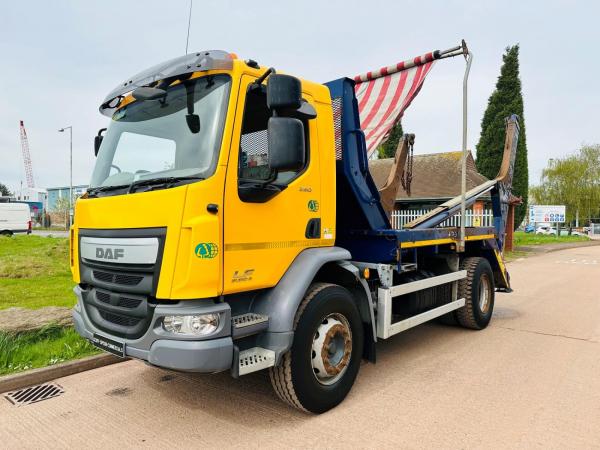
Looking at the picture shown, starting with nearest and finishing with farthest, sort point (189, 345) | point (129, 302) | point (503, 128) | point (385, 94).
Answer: point (189, 345) < point (129, 302) < point (385, 94) < point (503, 128)

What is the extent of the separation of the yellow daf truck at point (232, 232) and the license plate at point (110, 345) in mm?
16

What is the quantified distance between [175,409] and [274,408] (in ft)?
2.65

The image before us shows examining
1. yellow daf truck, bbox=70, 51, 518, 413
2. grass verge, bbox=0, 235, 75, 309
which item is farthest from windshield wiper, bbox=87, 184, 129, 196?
grass verge, bbox=0, 235, 75, 309

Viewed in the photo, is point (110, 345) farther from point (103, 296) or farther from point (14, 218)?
point (14, 218)

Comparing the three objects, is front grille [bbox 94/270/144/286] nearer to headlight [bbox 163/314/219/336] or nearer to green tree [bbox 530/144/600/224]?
headlight [bbox 163/314/219/336]

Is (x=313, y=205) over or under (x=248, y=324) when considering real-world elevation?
over

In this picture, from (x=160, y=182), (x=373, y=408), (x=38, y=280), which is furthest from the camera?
(x=38, y=280)

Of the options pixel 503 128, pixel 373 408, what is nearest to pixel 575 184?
pixel 503 128

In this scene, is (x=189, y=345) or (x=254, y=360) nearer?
(x=189, y=345)

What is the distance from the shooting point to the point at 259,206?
316 centimetres

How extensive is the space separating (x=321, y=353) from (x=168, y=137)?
6.63 feet

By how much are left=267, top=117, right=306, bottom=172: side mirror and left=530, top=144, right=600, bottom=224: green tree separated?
49575 millimetres

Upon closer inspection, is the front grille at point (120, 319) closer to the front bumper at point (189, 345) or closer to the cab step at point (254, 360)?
the front bumper at point (189, 345)

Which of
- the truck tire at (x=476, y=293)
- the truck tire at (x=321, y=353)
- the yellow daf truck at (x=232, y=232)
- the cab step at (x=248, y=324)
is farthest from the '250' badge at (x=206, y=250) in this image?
the truck tire at (x=476, y=293)
